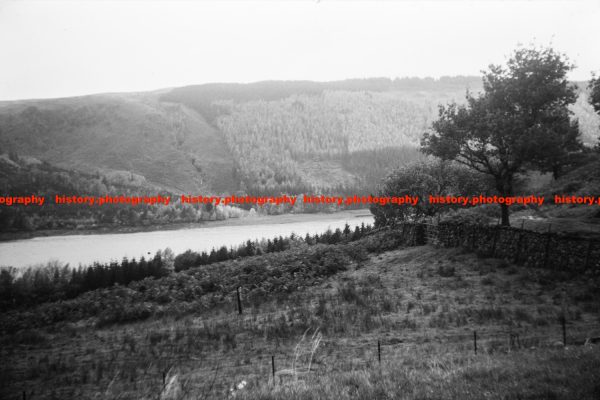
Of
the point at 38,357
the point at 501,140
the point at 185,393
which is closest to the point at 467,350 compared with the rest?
the point at 185,393

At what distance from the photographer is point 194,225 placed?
5108 inches

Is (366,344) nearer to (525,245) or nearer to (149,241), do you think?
(525,245)

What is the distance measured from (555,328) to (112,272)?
67.7m

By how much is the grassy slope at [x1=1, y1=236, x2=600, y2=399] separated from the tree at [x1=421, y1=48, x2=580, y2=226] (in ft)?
28.6

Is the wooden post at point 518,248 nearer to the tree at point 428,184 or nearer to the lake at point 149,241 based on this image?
the tree at point 428,184

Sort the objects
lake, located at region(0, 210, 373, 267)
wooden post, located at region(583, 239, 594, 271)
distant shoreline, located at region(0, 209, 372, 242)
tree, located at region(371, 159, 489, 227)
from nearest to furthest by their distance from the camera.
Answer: wooden post, located at region(583, 239, 594, 271) → tree, located at region(371, 159, 489, 227) → lake, located at region(0, 210, 373, 267) → distant shoreline, located at region(0, 209, 372, 242)

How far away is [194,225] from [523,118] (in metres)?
117

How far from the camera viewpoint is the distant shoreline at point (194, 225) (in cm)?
9300

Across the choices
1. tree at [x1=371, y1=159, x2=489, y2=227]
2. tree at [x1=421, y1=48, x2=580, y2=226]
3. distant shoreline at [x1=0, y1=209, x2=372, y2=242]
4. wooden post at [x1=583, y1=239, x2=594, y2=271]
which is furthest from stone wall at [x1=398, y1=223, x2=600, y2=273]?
distant shoreline at [x1=0, y1=209, x2=372, y2=242]

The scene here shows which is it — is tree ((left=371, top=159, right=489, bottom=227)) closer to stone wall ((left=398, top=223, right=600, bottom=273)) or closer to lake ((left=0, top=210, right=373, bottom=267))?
stone wall ((left=398, top=223, right=600, bottom=273))

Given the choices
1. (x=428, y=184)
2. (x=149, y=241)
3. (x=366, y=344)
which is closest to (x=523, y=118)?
(x=366, y=344)

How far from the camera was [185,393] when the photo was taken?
13172 millimetres

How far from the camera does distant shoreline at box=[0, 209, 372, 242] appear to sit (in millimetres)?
93000

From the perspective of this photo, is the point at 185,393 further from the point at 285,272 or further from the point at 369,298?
the point at 285,272
